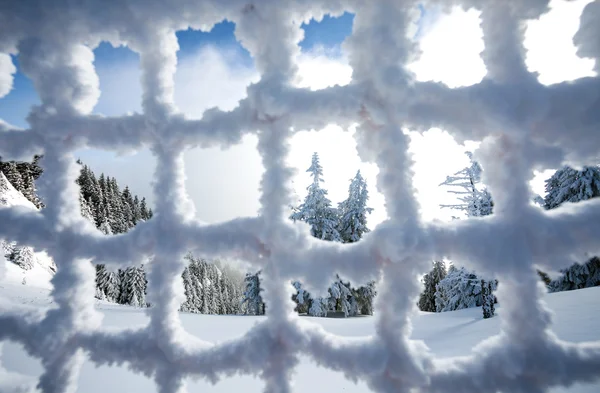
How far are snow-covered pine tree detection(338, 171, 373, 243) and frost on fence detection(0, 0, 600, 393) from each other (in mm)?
10056

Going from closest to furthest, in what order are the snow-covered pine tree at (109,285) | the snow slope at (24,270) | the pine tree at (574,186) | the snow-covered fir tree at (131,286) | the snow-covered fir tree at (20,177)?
the pine tree at (574,186) → the snow slope at (24,270) → the snow-covered fir tree at (20,177) → the snow-covered pine tree at (109,285) → the snow-covered fir tree at (131,286)

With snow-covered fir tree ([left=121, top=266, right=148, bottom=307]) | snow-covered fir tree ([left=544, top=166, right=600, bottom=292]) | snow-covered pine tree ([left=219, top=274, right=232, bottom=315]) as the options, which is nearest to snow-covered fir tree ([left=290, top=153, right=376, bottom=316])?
snow-covered fir tree ([left=544, top=166, right=600, bottom=292])

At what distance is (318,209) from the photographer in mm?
10273

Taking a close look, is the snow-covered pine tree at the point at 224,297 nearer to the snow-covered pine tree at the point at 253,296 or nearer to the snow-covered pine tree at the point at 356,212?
the snow-covered pine tree at the point at 253,296

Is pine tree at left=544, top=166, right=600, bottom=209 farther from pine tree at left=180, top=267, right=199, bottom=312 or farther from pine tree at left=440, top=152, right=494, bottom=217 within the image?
pine tree at left=180, top=267, right=199, bottom=312

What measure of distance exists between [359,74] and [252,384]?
39.5 inches

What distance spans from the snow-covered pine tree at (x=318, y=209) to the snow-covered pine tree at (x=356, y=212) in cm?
47

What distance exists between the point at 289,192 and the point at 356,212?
10391 millimetres

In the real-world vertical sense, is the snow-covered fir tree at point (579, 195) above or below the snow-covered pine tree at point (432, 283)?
above

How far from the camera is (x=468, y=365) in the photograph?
44cm

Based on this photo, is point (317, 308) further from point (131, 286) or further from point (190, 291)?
point (190, 291)

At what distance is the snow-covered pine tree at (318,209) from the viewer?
9.73 metres

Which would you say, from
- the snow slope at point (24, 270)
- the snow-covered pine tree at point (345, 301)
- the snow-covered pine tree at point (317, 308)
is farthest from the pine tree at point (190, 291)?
the snow-covered pine tree at point (317, 308)

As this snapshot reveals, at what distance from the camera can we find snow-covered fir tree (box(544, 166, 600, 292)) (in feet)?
23.6
